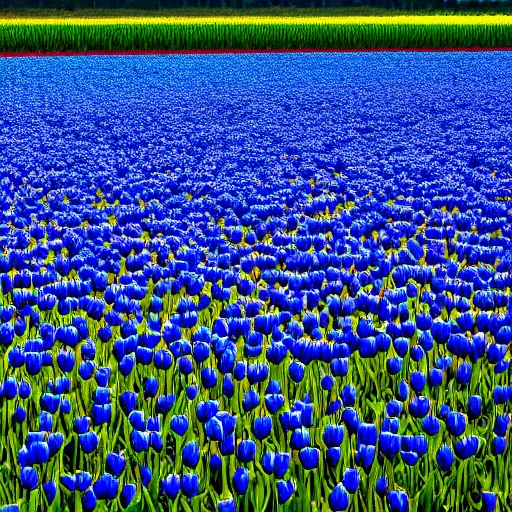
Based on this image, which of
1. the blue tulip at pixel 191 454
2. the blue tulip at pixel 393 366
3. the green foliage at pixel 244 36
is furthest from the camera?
the green foliage at pixel 244 36

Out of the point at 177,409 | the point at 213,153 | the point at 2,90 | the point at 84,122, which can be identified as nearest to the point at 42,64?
the point at 2,90

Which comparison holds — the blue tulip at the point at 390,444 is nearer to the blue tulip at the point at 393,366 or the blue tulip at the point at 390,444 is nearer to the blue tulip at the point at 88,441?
the blue tulip at the point at 393,366

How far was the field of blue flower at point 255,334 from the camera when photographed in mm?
2516

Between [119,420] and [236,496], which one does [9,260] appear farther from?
[236,496]

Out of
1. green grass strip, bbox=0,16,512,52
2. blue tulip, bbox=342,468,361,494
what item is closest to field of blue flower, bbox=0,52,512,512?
blue tulip, bbox=342,468,361,494

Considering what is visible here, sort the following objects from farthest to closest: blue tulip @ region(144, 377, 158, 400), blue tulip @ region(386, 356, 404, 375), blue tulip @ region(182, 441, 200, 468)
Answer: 1. blue tulip @ region(386, 356, 404, 375)
2. blue tulip @ region(144, 377, 158, 400)
3. blue tulip @ region(182, 441, 200, 468)

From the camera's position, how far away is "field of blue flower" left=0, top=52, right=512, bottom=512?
2516 mm

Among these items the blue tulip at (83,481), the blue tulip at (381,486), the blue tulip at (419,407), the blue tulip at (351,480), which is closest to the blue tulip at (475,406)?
the blue tulip at (419,407)

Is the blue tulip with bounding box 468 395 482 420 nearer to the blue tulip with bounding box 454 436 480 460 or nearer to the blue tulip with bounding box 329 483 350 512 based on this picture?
the blue tulip with bounding box 454 436 480 460

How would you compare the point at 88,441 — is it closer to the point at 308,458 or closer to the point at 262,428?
the point at 262,428

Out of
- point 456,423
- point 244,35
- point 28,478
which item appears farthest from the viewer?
point 244,35

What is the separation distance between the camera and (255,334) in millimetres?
3180

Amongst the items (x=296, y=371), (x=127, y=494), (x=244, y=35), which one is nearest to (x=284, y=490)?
(x=127, y=494)

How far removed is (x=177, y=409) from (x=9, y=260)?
1.87m
